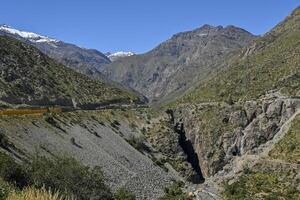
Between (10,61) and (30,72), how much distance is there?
3922mm

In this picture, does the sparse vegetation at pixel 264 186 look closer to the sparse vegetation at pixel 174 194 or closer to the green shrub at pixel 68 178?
the sparse vegetation at pixel 174 194

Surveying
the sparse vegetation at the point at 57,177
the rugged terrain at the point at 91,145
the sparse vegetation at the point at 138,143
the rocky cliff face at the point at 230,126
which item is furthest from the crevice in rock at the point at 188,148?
the sparse vegetation at the point at 57,177

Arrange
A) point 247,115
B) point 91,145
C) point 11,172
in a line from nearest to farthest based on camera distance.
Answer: point 11,172
point 91,145
point 247,115

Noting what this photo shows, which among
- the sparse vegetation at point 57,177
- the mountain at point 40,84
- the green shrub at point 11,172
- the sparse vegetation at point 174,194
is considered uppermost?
the mountain at point 40,84

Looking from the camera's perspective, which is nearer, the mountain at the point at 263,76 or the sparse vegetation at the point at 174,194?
the sparse vegetation at the point at 174,194

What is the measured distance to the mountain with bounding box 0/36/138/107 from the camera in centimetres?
7955

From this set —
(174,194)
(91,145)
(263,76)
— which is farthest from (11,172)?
(263,76)

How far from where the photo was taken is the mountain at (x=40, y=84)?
261 ft

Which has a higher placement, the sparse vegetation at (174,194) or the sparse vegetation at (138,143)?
the sparse vegetation at (138,143)

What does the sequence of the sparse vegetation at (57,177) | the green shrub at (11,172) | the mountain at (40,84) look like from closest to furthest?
the green shrub at (11,172), the sparse vegetation at (57,177), the mountain at (40,84)

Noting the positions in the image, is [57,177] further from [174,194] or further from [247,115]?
[247,115]

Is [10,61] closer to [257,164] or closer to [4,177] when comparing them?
[257,164]

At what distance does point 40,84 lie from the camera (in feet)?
284

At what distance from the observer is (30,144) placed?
156 feet
